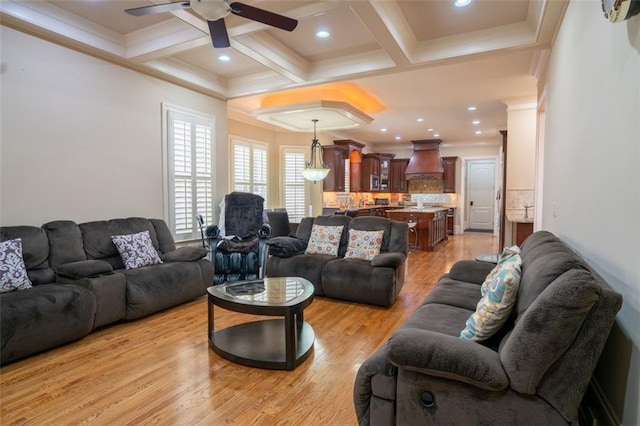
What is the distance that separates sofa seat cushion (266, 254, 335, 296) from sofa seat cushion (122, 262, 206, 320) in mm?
882

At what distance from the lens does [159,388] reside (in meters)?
2.28

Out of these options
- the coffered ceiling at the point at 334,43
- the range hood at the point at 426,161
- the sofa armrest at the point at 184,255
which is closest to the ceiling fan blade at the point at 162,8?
the coffered ceiling at the point at 334,43

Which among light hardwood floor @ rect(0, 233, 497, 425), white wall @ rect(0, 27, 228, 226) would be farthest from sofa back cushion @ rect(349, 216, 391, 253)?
white wall @ rect(0, 27, 228, 226)

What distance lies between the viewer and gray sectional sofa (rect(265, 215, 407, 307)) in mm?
3842

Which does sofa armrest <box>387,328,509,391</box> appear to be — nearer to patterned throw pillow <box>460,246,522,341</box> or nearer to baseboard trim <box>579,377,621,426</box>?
patterned throw pillow <box>460,246,522,341</box>

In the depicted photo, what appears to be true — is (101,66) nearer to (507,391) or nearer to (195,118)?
(195,118)

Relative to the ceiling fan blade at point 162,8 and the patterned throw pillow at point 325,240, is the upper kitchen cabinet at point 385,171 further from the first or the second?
the ceiling fan blade at point 162,8

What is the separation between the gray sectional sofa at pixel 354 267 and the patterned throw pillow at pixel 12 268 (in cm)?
243

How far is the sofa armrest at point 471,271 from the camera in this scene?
3.05 metres

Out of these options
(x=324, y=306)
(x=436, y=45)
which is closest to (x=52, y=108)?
(x=324, y=306)

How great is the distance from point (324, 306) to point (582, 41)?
10.5ft

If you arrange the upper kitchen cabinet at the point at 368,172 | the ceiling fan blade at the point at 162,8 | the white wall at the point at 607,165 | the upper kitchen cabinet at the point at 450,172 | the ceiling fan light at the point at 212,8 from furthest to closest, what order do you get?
the upper kitchen cabinet at the point at 450,172 < the upper kitchen cabinet at the point at 368,172 < the ceiling fan blade at the point at 162,8 < the ceiling fan light at the point at 212,8 < the white wall at the point at 607,165

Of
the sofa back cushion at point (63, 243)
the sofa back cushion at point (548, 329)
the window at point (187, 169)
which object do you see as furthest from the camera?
the window at point (187, 169)

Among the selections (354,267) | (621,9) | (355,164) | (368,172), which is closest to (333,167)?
(355,164)
